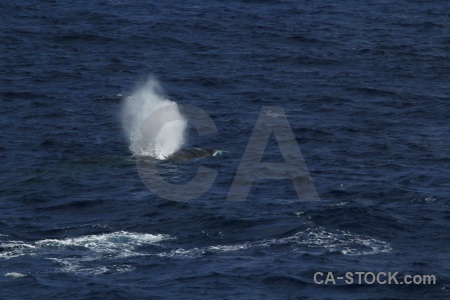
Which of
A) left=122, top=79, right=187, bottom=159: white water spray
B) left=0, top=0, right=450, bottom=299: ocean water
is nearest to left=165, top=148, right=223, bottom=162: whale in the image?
left=122, top=79, right=187, bottom=159: white water spray

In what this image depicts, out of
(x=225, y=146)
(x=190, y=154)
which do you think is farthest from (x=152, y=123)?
(x=190, y=154)

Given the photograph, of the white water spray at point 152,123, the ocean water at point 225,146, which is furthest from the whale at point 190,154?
the ocean water at point 225,146

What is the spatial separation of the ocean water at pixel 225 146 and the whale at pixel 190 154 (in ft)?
5.23

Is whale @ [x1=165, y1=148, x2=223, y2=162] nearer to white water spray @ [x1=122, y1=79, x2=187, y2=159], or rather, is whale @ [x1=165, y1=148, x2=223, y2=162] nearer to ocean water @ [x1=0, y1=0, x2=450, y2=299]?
white water spray @ [x1=122, y1=79, x2=187, y2=159]

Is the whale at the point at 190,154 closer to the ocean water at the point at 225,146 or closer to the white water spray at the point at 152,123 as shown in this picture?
the white water spray at the point at 152,123

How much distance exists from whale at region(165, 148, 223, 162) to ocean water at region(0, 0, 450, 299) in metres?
1.59

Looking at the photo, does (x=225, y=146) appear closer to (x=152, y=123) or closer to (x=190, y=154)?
(x=190, y=154)

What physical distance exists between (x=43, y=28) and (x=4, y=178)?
192ft

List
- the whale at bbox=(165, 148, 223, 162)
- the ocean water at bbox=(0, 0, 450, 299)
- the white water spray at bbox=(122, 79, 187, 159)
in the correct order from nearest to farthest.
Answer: the ocean water at bbox=(0, 0, 450, 299) < the whale at bbox=(165, 148, 223, 162) < the white water spray at bbox=(122, 79, 187, 159)

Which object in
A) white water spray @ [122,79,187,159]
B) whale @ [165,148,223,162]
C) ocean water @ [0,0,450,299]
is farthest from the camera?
white water spray @ [122,79,187,159]

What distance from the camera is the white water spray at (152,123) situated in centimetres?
11188

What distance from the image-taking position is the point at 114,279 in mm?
79875

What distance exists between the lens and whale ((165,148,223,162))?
109 meters

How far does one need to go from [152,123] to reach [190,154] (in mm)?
10003
